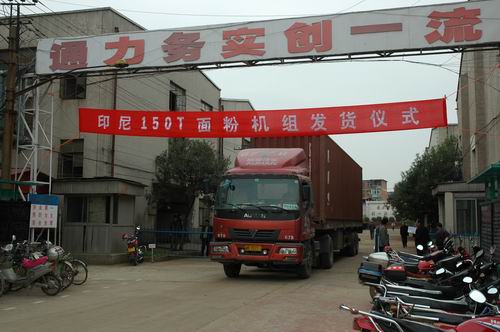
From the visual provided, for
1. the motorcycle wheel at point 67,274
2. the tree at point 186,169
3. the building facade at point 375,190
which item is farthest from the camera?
the building facade at point 375,190

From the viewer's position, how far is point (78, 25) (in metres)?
24.4

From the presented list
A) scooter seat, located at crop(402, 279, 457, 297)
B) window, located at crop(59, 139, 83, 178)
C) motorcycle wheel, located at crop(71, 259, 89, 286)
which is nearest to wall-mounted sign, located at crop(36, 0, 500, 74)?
window, located at crop(59, 139, 83, 178)

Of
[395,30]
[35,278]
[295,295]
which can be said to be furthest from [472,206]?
[35,278]

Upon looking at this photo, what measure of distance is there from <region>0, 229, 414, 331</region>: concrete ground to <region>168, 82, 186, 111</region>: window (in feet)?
52.6

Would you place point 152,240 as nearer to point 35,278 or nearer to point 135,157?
point 135,157

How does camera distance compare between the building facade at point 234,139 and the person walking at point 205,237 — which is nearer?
the person walking at point 205,237

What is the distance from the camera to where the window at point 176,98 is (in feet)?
98.7

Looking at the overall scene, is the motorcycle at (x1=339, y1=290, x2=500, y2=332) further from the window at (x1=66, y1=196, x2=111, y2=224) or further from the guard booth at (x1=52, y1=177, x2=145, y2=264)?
the window at (x1=66, y1=196, x2=111, y2=224)

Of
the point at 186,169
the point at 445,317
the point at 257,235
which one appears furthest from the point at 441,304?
the point at 186,169

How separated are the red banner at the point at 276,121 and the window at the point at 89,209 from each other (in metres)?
4.08

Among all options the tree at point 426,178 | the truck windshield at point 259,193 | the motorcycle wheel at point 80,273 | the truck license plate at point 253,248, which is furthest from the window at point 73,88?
the tree at point 426,178

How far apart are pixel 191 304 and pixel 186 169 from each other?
15.8m

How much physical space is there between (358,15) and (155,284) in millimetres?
9683

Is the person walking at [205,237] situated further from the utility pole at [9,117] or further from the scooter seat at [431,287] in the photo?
the scooter seat at [431,287]
